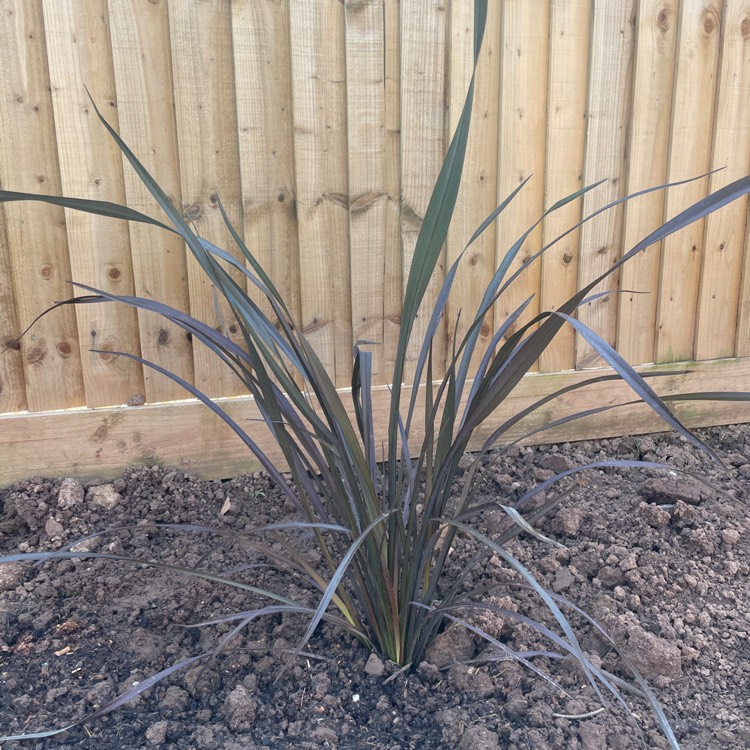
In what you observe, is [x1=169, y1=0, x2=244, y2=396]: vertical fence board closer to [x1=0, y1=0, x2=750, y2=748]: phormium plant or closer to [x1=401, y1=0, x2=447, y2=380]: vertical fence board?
[x1=401, y1=0, x2=447, y2=380]: vertical fence board

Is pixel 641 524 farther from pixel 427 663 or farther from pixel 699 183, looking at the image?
pixel 699 183

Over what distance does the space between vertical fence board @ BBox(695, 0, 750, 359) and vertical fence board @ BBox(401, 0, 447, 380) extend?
0.93 meters

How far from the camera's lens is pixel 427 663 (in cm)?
142

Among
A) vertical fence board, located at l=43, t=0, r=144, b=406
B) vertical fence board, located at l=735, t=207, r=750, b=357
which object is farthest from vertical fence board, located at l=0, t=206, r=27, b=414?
vertical fence board, located at l=735, t=207, r=750, b=357

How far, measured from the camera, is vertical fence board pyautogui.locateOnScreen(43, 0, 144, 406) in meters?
1.84

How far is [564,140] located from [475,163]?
0.29m

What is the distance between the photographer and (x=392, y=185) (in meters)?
→ 2.12

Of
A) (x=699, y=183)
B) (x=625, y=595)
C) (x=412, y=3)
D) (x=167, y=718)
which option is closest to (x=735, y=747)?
(x=625, y=595)

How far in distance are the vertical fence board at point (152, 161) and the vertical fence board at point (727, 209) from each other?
1.67 m

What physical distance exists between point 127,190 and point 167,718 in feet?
4.22

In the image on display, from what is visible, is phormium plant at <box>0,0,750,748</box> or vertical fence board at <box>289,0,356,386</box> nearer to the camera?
phormium plant at <box>0,0,750,748</box>

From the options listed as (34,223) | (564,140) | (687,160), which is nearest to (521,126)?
(564,140)

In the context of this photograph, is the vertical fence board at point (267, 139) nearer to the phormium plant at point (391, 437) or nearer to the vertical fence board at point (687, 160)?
the phormium plant at point (391, 437)

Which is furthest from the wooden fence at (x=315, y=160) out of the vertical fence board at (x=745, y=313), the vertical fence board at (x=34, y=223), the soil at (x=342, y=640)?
the soil at (x=342, y=640)
